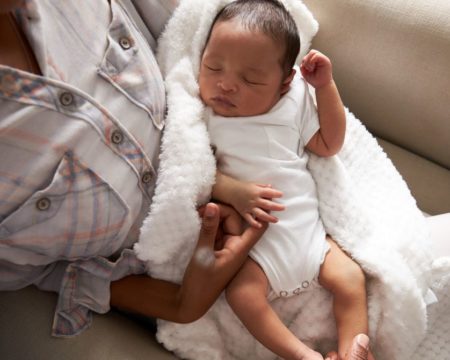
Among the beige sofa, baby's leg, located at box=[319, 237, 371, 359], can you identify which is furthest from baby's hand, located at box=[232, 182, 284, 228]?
the beige sofa

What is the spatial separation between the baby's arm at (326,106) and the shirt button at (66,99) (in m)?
0.45

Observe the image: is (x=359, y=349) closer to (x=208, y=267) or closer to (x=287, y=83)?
(x=208, y=267)

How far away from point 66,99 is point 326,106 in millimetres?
493

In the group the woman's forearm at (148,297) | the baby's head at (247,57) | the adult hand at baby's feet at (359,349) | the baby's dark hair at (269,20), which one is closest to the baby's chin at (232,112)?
the baby's head at (247,57)

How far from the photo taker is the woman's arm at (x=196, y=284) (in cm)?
80

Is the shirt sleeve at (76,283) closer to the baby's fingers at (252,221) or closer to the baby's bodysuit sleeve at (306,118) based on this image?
the baby's fingers at (252,221)

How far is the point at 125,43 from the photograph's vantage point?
83 centimetres

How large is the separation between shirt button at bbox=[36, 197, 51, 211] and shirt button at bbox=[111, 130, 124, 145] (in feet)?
0.43

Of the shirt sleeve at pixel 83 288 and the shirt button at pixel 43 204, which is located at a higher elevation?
the shirt button at pixel 43 204

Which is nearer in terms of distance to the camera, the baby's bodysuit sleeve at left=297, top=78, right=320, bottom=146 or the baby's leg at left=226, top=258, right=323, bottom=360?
the baby's leg at left=226, top=258, right=323, bottom=360

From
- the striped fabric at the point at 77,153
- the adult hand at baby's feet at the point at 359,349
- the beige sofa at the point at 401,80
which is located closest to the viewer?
the striped fabric at the point at 77,153

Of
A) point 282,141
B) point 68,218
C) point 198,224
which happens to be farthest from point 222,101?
point 68,218

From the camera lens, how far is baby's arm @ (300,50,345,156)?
93 cm

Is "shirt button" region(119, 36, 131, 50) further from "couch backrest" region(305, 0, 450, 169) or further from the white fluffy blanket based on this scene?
"couch backrest" region(305, 0, 450, 169)
